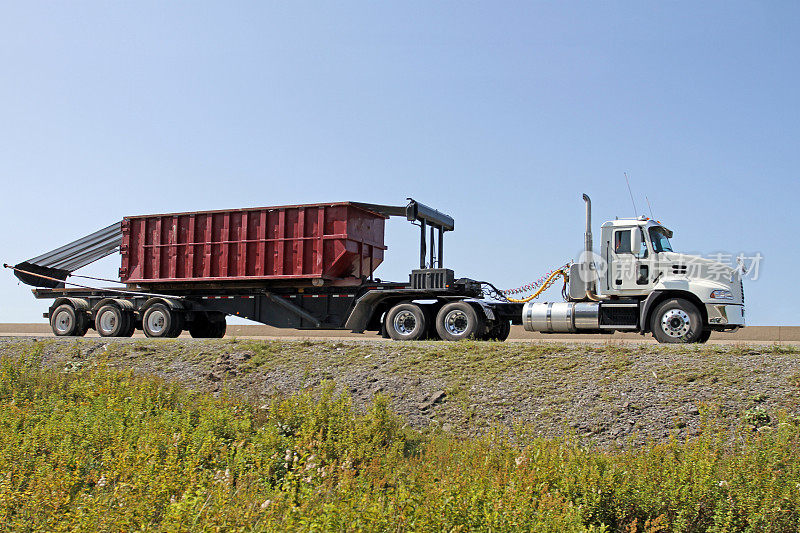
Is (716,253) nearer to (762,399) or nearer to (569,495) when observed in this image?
(762,399)

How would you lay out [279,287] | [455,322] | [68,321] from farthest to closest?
[68,321]
[279,287]
[455,322]

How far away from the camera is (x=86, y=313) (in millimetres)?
19328

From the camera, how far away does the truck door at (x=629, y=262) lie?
1374cm

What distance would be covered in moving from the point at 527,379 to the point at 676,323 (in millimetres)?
4590

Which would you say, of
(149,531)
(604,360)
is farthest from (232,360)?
(149,531)

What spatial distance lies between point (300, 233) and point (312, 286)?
140 cm

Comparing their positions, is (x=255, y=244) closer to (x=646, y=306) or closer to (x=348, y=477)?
(x=646, y=306)

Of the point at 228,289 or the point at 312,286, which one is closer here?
the point at 312,286

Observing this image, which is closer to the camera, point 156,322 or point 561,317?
point 561,317

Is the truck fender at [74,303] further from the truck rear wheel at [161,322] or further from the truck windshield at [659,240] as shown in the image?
the truck windshield at [659,240]

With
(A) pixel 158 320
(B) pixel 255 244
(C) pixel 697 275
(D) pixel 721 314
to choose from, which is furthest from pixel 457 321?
(A) pixel 158 320

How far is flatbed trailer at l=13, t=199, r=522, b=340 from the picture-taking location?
15.1 m

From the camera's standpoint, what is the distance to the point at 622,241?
45.9 feet

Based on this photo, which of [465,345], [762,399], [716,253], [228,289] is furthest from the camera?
[228,289]
